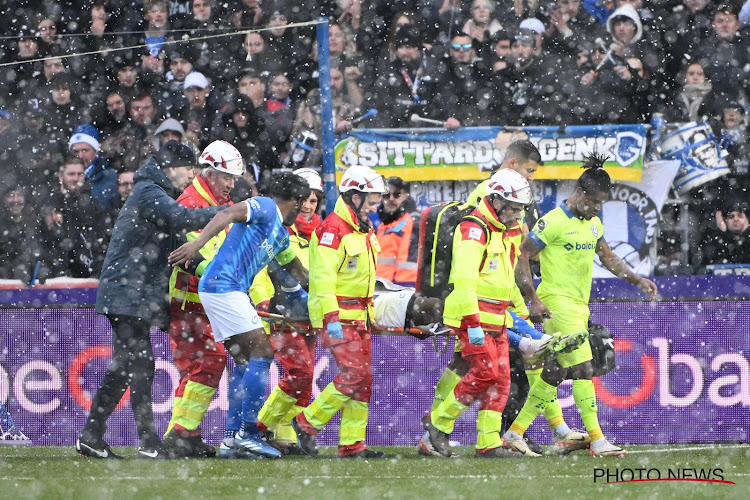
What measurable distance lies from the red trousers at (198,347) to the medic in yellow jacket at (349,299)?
0.70m

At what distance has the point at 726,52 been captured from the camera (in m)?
13.0

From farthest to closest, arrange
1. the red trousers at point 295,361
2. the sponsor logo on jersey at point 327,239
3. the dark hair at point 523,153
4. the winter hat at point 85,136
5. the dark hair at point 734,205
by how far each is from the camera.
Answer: the winter hat at point 85,136
the dark hair at point 734,205
the dark hair at point 523,153
the red trousers at point 295,361
the sponsor logo on jersey at point 327,239

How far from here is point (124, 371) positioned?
27.5 feet

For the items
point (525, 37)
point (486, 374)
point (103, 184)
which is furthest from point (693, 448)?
point (103, 184)

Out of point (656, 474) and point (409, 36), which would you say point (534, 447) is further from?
point (409, 36)

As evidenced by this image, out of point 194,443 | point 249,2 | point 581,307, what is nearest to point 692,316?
point 581,307

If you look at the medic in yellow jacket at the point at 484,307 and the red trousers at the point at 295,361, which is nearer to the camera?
the medic in yellow jacket at the point at 484,307

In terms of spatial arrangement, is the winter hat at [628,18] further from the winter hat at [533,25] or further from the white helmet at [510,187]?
the white helmet at [510,187]

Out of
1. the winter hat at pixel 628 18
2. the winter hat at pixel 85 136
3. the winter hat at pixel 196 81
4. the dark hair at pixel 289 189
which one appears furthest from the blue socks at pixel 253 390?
the winter hat at pixel 628 18

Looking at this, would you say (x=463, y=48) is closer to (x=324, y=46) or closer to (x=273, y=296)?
(x=324, y=46)

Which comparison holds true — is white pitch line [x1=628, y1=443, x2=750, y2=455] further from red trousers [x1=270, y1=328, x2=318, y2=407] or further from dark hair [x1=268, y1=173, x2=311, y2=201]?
dark hair [x1=268, y1=173, x2=311, y2=201]

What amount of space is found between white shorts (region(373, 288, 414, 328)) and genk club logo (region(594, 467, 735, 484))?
6.65 feet

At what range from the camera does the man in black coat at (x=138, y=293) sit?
836 cm

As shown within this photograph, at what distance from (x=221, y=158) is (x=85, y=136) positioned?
4.83 metres
